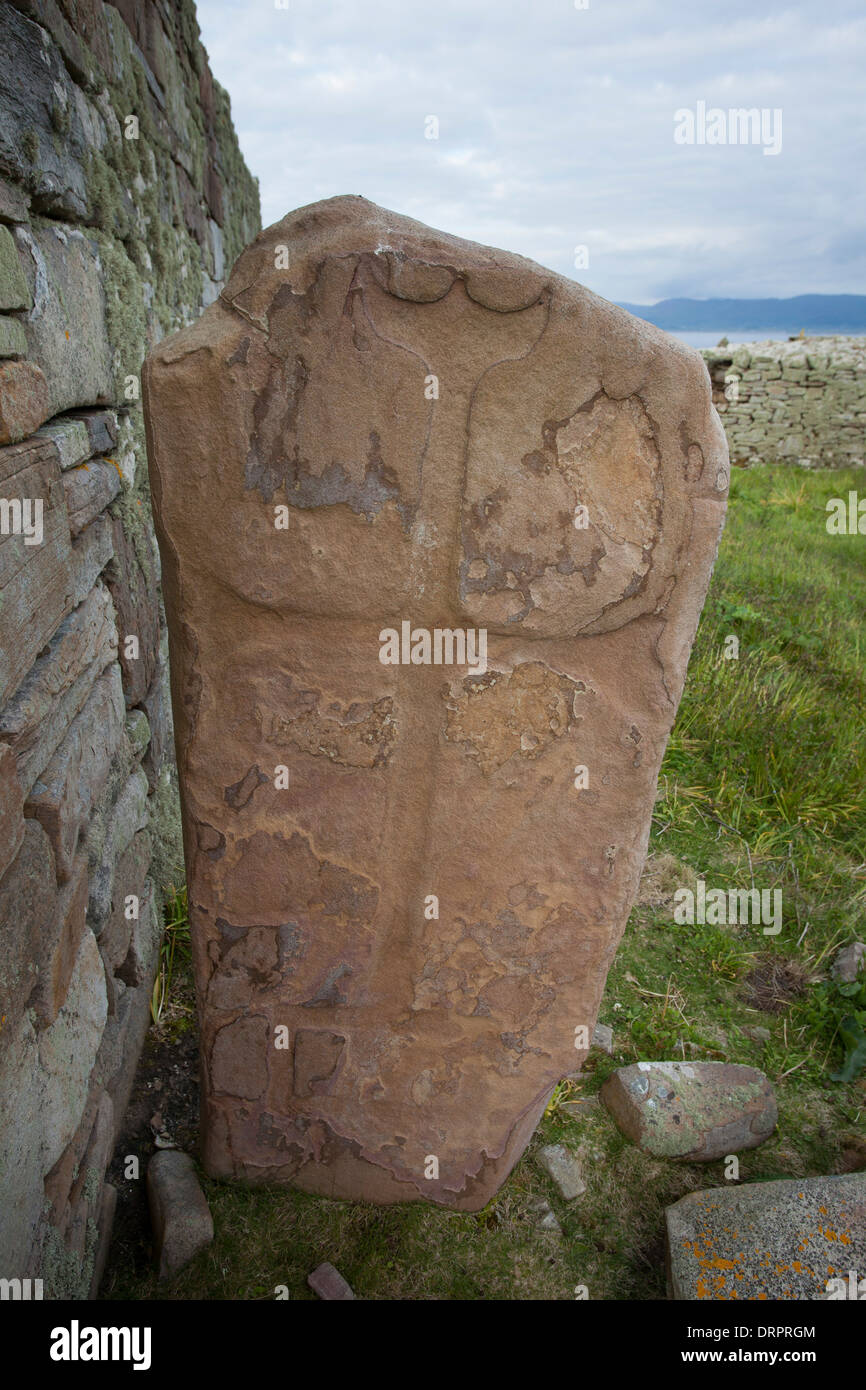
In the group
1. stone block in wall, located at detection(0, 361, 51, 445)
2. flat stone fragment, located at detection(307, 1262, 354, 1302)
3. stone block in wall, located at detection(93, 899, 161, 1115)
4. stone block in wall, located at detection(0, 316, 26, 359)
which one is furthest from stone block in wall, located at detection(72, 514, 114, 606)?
flat stone fragment, located at detection(307, 1262, 354, 1302)

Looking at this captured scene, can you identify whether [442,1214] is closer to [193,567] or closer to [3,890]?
[3,890]

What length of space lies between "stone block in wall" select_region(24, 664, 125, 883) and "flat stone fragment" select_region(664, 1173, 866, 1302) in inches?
52.1

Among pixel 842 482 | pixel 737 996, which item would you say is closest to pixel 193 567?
pixel 737 996

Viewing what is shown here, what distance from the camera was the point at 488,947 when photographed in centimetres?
Result: 160

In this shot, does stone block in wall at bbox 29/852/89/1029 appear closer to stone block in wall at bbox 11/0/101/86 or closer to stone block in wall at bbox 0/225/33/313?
stone block in wall at bbox 0/225/33/313

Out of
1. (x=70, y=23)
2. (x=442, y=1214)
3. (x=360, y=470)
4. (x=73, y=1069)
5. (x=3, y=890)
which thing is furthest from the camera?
(x=442, y=1214)

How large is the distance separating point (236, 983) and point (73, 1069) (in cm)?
30

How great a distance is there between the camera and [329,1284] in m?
1.64

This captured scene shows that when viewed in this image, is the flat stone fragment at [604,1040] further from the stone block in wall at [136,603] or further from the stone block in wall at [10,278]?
the stone block in wall at [10,278]

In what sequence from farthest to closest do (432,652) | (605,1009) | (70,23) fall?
(605,1009) < (70,23) < (432,652)

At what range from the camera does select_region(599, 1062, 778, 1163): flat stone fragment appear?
2.02 meters

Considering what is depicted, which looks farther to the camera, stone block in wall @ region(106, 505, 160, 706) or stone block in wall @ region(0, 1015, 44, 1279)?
stone block in wall @ region(106, 505, 160, 706)

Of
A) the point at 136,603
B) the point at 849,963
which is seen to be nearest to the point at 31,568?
the point at 136,603

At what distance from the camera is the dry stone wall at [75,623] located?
4.22 ft
